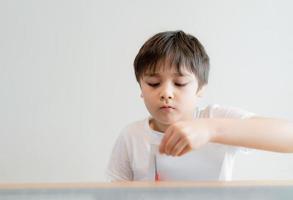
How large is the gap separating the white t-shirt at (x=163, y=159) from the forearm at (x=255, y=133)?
138 mm

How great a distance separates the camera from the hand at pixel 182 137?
1.59 feet

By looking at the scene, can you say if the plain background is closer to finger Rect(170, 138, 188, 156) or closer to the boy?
the boy

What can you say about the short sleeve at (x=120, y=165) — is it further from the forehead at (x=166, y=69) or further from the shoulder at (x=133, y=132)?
the forehead at (x=166, y=69)

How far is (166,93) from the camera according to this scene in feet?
2.15

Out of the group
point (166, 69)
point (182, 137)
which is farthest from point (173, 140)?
point (166, 69)

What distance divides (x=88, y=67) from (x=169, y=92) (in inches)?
19.1

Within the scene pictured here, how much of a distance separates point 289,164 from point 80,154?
55cm

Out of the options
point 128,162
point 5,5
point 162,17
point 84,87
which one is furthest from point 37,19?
point 128,162

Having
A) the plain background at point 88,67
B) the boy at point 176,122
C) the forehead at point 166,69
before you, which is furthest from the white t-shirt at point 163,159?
the plain background at point 88,67

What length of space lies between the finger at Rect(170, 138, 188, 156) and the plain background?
610mm

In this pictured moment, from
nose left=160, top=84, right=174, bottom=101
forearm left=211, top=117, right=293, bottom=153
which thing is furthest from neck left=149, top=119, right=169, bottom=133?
forearm left=211, top=117, right=293, bottom=153

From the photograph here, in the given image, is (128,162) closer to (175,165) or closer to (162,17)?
(175,165)

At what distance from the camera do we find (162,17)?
43.5 inches

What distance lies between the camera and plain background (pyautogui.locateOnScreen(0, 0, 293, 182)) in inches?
43.3
